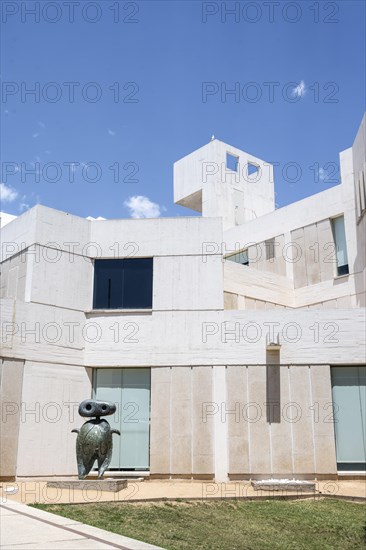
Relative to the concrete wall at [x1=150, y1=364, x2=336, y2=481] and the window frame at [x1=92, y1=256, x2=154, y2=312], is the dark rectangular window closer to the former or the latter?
the window frame at [x1=92, y1=256, x2=154, y2=312]

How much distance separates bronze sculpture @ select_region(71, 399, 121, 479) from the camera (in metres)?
15.5

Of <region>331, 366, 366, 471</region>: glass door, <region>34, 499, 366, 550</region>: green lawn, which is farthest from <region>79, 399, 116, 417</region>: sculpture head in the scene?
<region>331, 366, 366, 471</region>: glass door

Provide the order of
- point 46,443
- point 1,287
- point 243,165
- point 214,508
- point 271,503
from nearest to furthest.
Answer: point 214,508, point 271,503, point 46,443, point 1,287, point 243,165

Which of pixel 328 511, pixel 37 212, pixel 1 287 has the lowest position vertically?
pixel 328 511

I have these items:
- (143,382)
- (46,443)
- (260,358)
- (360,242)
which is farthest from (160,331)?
(360,242)

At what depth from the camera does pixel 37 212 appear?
809 inches

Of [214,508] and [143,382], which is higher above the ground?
[143,382]

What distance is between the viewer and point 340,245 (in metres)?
27.1

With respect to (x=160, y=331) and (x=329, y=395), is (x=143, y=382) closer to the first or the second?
(x=160, y=331)

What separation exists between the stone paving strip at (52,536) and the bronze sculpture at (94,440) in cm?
602

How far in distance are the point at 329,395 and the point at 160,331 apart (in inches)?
243

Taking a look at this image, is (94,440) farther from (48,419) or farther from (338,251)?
(338,251)

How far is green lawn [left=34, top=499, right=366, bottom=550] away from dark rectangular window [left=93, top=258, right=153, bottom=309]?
358 inches

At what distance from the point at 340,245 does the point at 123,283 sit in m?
11.5
